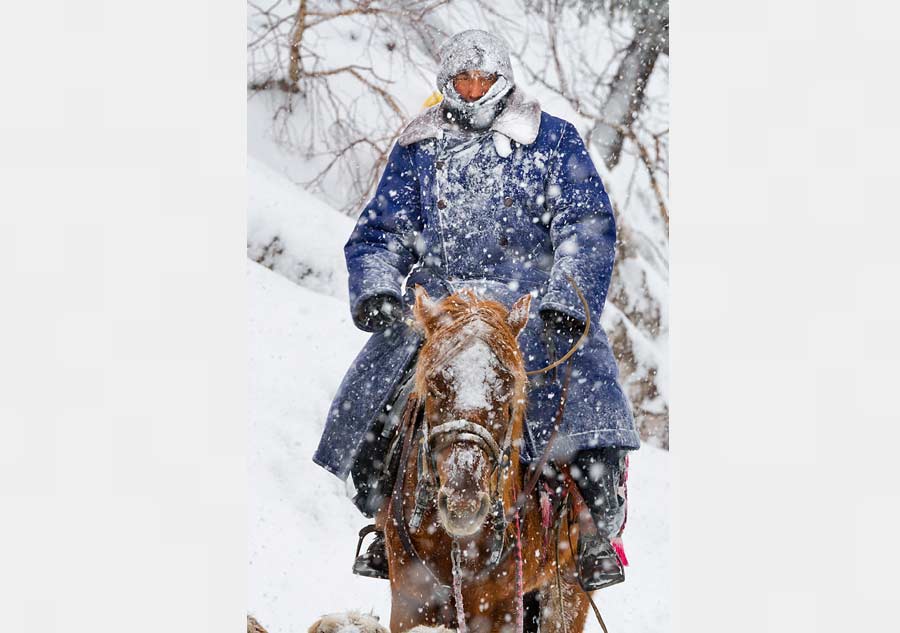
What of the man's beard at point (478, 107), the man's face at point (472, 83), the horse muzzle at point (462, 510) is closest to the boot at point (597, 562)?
the horse muzzle at point (462, 510)

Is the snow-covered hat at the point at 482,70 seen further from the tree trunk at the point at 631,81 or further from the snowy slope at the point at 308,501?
the snowy slope at the point at 308,501

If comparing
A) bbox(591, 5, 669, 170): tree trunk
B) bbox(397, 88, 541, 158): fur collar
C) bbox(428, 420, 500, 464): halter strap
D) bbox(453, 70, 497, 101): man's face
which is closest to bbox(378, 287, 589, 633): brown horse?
bbox(428, 420, 500, 464): halter strap

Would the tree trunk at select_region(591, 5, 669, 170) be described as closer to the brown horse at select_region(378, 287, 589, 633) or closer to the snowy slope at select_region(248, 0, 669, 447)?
the snowy slope at select_region(248, 0, 669, 447)

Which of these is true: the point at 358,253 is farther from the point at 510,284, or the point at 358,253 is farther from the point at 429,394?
the point at 429,394

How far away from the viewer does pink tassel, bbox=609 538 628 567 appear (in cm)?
373

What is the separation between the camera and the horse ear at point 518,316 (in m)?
3.08

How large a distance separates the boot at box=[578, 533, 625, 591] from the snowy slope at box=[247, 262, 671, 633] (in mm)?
390

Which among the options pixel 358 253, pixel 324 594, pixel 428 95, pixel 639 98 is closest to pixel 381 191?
pixel 358 253

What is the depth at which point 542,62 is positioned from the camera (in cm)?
409

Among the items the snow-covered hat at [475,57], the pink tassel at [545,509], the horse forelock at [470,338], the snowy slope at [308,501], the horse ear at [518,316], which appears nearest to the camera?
the horse forelock at [470,338]

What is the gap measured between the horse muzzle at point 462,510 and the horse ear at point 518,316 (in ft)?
1.88

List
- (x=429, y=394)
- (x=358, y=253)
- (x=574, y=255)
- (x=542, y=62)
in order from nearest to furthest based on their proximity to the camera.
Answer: (x=429, y=394)
(x=574, y=255)
(x=358, y=253)
(x=542, y=62)

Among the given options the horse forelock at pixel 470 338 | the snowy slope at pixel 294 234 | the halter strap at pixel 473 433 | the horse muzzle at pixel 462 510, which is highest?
the snowy slope at pixel 294 234

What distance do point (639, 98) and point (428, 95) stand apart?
2.86ft
